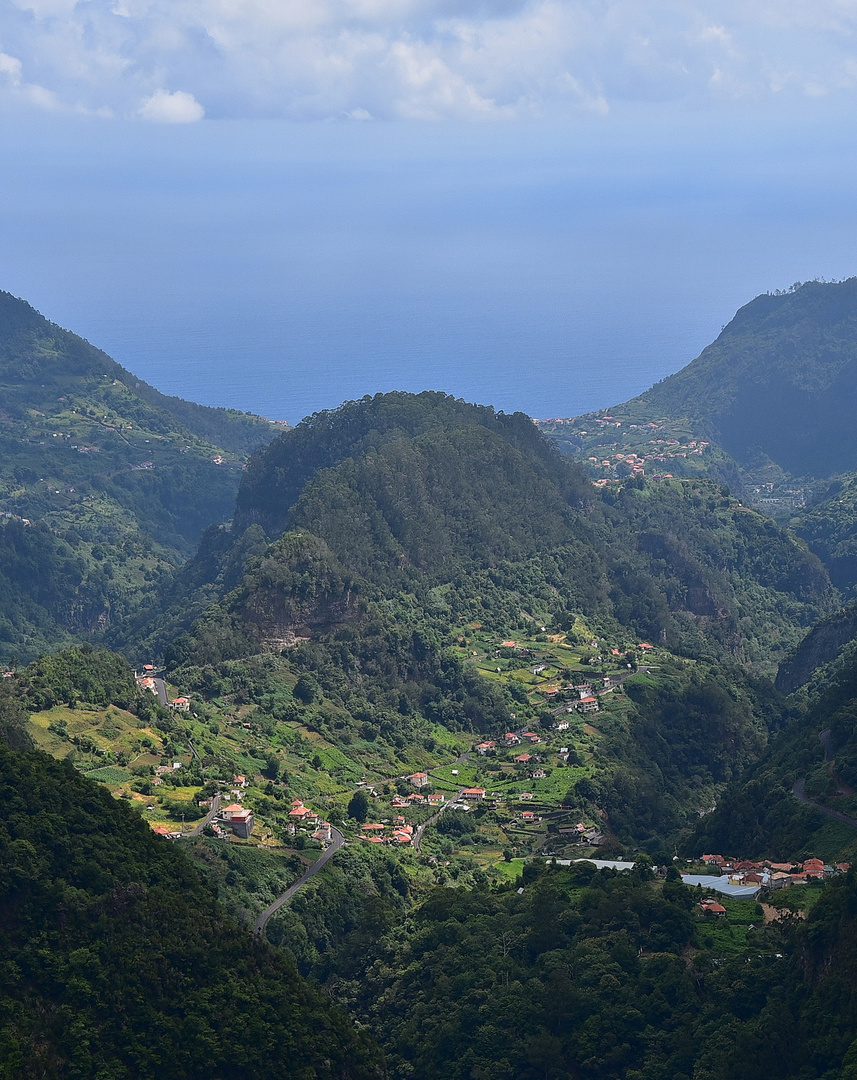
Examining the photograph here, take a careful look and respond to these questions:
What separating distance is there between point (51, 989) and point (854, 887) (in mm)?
27413

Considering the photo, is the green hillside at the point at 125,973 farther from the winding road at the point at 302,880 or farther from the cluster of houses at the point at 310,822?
the cluster of houses at the point at 310,822

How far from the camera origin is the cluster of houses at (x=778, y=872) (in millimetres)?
68938

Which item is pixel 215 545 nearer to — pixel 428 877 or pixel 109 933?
pixel 428 877

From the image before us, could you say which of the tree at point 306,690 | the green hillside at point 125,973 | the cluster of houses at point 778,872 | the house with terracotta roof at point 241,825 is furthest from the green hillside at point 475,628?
the cluster of houses at point 778,872

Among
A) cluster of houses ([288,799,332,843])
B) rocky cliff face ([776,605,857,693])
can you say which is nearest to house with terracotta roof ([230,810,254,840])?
cluster of houses ([288,799,332,843])

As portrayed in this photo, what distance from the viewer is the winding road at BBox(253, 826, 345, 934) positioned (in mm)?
70000

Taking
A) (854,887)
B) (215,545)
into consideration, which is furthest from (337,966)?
(215,545)

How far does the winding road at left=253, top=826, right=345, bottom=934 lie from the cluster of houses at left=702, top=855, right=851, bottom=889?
1765 centimetres

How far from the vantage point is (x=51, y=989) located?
55438mm

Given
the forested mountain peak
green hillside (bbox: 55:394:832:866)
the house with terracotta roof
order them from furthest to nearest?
1. the forested mountain peak
2. green hillside (bbox: 55:394:832:866)
3. the house with terracotta roof

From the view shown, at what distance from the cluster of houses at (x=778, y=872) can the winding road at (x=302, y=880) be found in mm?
17645

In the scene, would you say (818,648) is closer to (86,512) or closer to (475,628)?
(475,628)

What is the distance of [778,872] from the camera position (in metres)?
70.6

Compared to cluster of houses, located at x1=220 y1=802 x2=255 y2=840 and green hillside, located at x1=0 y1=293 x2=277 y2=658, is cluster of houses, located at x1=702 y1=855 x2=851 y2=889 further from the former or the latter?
A: green hillside, located at x1=0 y1=293 x2=277 y2=658
